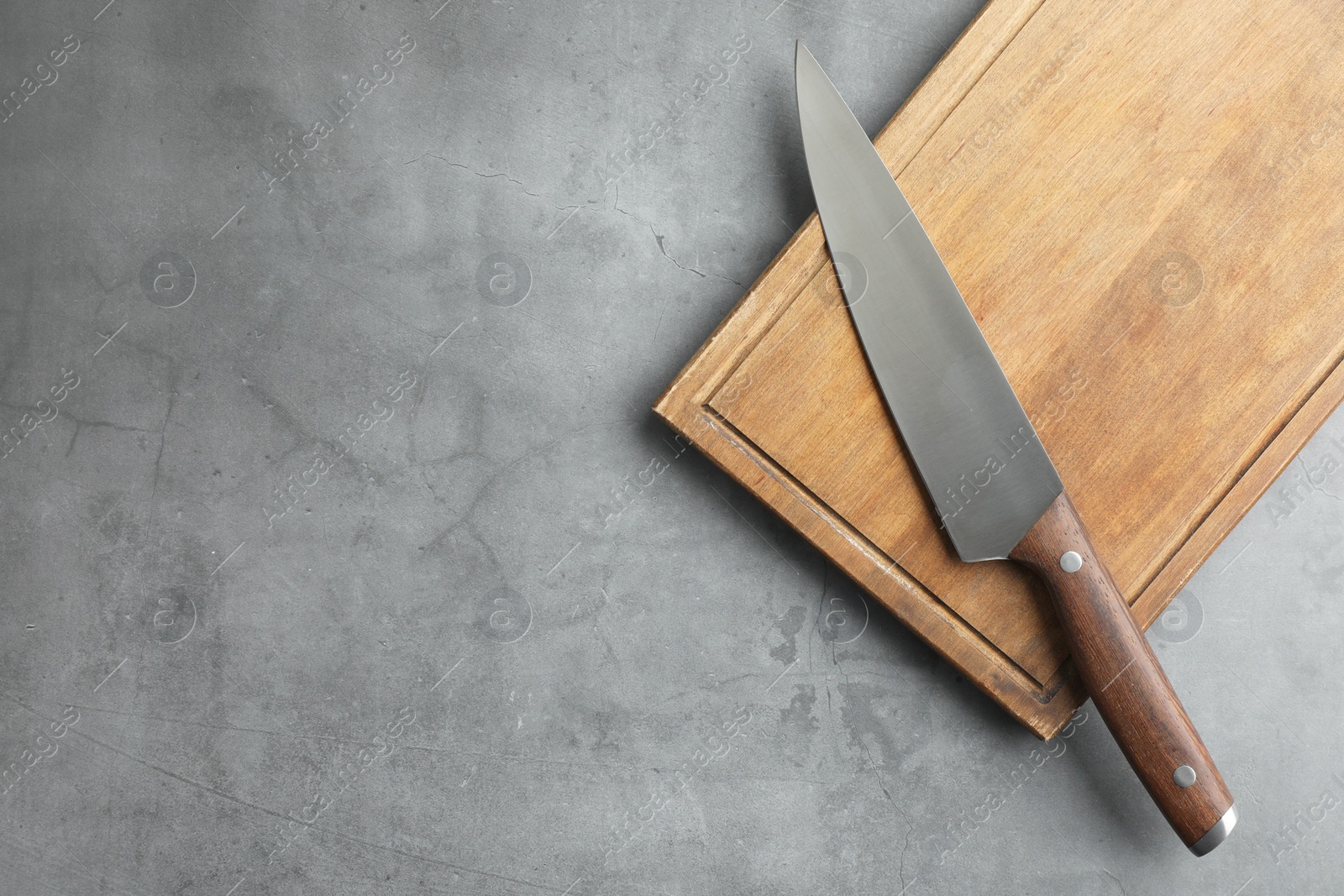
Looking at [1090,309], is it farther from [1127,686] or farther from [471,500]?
[471,500]

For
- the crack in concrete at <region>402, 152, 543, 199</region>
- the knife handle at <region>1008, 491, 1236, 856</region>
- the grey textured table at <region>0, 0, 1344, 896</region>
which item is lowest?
the grey textured table at <region>0, 0, 1344, 896</region>

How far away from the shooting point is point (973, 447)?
0.86m

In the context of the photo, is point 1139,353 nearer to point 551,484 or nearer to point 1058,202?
point 1058,202

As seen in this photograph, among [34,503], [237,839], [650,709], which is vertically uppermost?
[650,709]

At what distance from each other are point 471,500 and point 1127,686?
2.60ft

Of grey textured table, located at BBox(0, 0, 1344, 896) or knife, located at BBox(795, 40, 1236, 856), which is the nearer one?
knife, located at BBox(795, 40, 1236, 856)

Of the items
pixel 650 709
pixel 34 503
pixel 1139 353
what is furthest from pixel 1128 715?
pixel 34 503

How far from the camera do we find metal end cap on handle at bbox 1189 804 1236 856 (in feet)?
2.69

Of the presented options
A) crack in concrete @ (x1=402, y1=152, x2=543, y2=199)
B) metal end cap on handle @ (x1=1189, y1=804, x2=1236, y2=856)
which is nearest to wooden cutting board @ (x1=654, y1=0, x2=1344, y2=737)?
metal end cap on handle @ (x1=1189, y1=804, x2=1236, y2=856)

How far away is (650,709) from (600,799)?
126 mm

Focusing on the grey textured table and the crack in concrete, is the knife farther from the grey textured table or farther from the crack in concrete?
the crack in concrete

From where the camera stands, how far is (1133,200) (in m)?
0.90

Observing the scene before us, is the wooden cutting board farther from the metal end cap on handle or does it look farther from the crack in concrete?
the crack in concrete

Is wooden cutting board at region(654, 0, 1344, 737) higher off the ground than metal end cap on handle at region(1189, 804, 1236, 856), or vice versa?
wooden cutting board at region(654, 0, 1344, 737)
